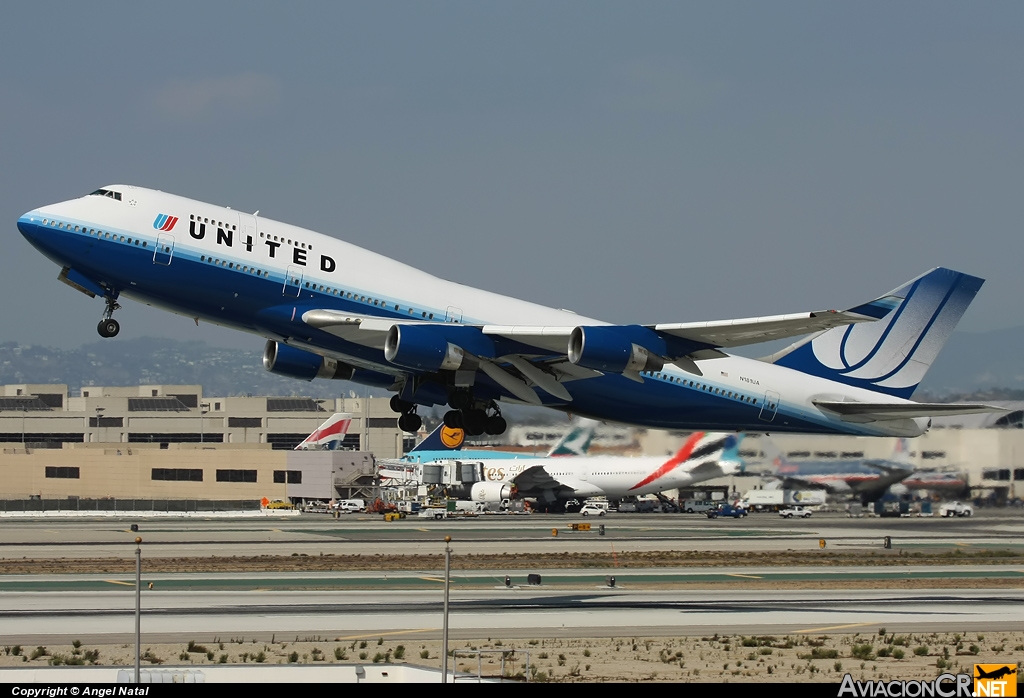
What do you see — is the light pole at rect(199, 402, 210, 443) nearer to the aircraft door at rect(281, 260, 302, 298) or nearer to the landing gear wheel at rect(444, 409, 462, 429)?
the landing gear wheel at rect(444, 409, 462, 429)

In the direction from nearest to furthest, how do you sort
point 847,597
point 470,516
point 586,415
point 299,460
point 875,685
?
point 875,685 → point 847,597 → point 586,415 → point 470,516 → point 299,460

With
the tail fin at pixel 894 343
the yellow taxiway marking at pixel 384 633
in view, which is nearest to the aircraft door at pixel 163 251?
the yellow taxiway marking at pixel 384 633

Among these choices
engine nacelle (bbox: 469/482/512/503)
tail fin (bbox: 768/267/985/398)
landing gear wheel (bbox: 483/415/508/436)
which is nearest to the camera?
landing gear wheel (bbox: 483/415/508/436)

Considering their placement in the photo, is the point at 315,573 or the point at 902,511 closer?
the point at 315,573

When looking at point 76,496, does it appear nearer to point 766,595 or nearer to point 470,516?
point 470,516

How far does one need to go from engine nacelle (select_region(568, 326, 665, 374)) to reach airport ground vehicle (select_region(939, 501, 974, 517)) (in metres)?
33.7

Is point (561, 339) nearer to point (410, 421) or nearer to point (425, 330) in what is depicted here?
point (425, 330)

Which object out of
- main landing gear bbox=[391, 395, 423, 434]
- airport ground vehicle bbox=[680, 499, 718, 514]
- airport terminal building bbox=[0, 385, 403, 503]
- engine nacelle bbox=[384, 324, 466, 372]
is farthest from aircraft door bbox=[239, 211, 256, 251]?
airport terminal building bbox=[0, 385, 403, 503]

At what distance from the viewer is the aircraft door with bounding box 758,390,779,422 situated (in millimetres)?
45062

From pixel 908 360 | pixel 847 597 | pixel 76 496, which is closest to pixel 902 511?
pixel 908 360

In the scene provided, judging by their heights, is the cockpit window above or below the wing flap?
above

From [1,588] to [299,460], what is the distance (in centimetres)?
6871

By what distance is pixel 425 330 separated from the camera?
37656 millimetres

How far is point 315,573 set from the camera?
47156 millimetres
